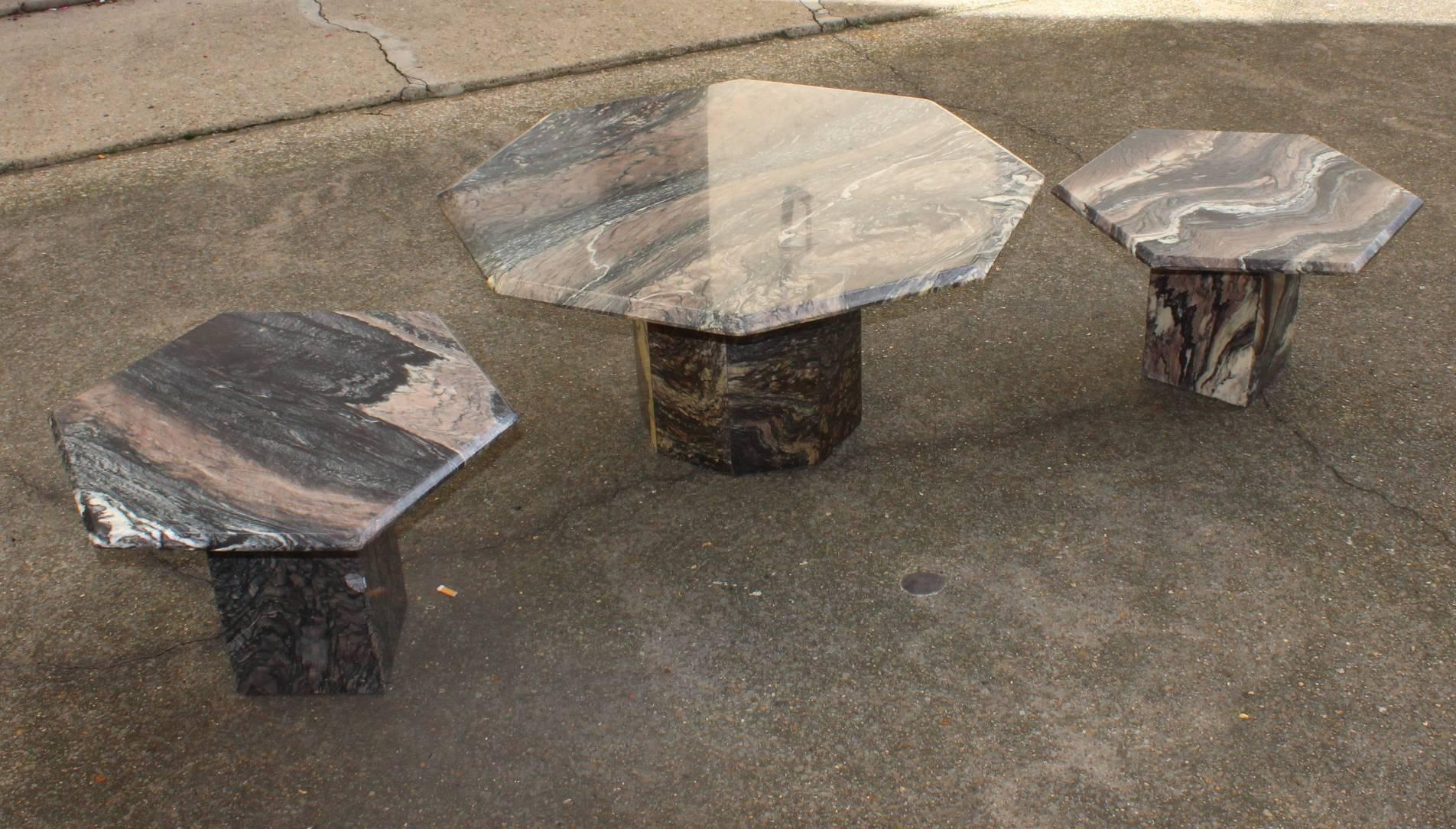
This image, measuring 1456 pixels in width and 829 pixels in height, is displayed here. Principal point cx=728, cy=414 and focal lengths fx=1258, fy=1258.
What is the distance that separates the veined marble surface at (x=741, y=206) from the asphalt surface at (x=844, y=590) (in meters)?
0.73

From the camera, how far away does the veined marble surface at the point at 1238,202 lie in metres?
3.04

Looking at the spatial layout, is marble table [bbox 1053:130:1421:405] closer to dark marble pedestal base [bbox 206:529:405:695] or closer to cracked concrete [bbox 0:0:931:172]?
dark marble pedestal base [bbox 206:529:405:695]

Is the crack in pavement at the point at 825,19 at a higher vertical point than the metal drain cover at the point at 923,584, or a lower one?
higher

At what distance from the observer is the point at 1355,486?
3199 mm

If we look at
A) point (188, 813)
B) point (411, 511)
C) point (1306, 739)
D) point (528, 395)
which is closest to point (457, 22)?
point (528, 395)

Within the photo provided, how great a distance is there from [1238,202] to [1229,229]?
7.1 inches

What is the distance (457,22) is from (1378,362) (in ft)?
14.9

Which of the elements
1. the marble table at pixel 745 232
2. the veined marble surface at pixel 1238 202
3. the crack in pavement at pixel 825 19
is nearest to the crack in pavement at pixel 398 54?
the crack in pavement at pixel 825 19

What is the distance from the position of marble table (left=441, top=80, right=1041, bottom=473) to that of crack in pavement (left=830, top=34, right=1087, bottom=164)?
1.66m

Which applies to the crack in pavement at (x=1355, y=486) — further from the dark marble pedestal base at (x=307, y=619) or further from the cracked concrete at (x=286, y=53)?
the cracked concrete at (x=286, y=53)

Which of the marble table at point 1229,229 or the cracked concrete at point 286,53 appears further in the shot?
the cracked concrete at point 286,53

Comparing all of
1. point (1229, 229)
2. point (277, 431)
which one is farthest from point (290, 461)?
point (1229, 229)

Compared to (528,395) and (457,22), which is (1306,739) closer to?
(528,395)

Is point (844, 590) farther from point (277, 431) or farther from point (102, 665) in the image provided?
point (102, 665)
